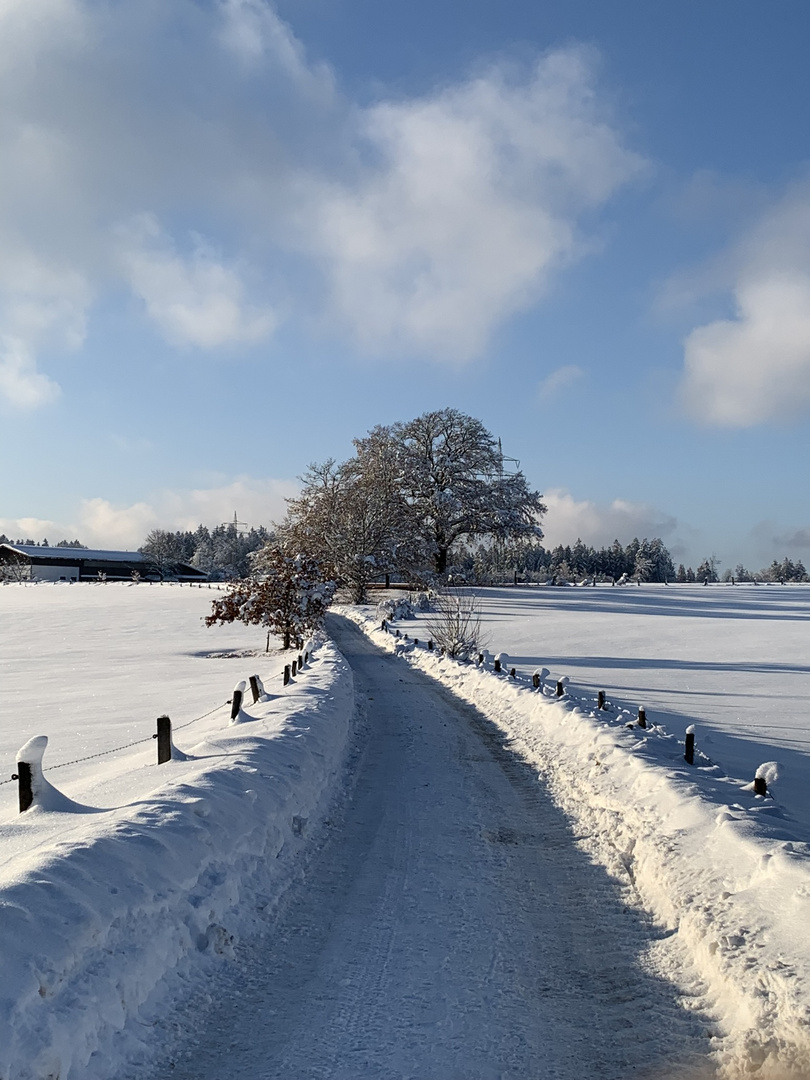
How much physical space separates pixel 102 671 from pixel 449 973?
23201mm

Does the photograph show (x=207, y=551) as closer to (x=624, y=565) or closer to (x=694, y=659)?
(x=624, y=565)

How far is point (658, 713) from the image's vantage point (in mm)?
15727

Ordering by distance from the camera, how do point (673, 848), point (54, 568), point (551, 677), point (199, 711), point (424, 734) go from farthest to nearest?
point (54, 568)
point (551, 677)
point (199, 711)
point (424, 734)
point (673, 848)

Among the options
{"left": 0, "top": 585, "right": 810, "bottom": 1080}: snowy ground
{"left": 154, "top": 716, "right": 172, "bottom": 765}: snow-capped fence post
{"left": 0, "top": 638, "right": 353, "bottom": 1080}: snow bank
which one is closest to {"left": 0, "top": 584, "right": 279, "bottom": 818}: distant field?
{"left": 154, "top": 716, "right": 172, "bottom": 765}: snow-capped fence post

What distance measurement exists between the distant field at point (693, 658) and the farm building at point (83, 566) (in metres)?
62.1

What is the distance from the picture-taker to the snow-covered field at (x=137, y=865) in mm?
3691

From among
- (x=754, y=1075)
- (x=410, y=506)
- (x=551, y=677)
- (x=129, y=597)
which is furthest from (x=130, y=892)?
(x=129, y=597)

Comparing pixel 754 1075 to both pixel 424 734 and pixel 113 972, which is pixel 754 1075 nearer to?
pixel 113 972

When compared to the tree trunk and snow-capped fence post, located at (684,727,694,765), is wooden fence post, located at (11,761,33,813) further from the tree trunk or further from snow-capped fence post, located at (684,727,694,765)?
the tree trunk

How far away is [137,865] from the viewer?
495 centimetres

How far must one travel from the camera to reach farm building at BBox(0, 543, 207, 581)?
9812 centimetres

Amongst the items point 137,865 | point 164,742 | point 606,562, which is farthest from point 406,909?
point 606,562

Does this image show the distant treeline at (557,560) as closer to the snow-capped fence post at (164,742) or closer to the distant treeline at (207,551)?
the distant treeline at (207,551)

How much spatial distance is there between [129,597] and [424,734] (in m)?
52.6
